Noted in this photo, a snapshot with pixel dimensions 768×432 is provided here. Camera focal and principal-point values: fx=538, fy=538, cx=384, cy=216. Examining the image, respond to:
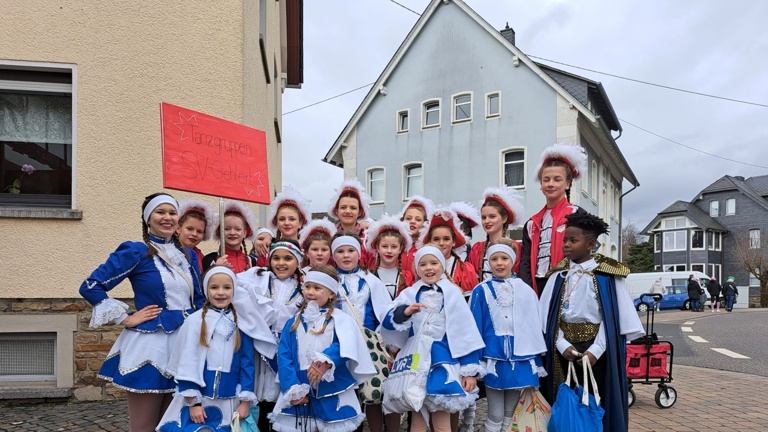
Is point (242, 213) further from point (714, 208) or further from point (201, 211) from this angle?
point (714, 208)

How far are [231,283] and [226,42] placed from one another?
4129 mm

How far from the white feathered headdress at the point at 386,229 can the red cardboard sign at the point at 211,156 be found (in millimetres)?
960

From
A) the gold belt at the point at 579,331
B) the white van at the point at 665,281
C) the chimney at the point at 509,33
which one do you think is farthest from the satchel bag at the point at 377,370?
the white van at the point at 665,281

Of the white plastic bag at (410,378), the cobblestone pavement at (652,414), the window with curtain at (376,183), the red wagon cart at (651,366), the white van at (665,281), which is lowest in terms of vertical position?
the white van at (665,281)

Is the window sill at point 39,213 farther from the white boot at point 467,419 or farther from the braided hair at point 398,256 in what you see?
the white boot at point 467,419

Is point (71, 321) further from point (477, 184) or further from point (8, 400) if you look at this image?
point (477, 184)

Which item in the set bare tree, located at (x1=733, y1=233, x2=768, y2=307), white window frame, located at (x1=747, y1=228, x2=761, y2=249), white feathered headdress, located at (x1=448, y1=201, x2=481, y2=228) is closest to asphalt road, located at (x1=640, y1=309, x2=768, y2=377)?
white feathered headdress, located at (x1=448, y1=201, x2=481, y2=228)

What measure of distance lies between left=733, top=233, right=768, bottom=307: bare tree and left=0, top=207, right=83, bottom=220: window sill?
141 feet

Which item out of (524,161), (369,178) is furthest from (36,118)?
(369,178)

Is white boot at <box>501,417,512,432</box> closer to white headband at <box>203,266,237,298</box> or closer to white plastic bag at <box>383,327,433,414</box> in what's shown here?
white plastic bag at <box>383,327,433,414</box>

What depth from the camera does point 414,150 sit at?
24.2m

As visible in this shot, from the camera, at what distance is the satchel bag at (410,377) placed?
358 cm

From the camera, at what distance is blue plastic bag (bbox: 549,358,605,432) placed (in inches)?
134

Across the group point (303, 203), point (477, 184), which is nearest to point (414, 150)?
point (477, 184)
